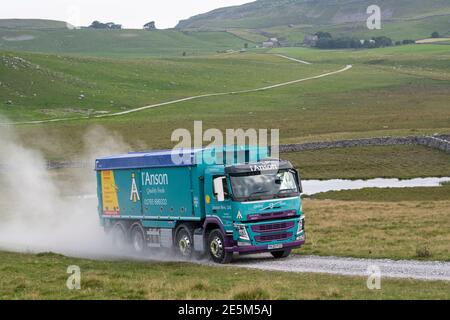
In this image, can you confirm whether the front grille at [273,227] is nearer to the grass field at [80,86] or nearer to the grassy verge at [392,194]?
the grassy verge at [392,194]

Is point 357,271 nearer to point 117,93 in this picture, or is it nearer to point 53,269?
point 53,269

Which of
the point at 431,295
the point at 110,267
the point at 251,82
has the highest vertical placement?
the point at 431,295

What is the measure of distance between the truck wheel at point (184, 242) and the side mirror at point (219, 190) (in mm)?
2812

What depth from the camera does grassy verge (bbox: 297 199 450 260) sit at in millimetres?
31766

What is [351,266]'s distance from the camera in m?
28.4

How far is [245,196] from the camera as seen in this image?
30531 mm

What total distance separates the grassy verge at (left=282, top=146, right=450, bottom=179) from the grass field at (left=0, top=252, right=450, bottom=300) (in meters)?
50.0

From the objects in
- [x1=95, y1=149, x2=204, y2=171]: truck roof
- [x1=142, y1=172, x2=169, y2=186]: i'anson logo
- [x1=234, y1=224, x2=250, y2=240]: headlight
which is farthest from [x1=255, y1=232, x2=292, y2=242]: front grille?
[x1=142, y1=172, x2=169, y2=186]: i'anson logo

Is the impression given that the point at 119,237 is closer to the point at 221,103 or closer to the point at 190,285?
the point at 190,285

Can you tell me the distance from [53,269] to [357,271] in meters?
9.98

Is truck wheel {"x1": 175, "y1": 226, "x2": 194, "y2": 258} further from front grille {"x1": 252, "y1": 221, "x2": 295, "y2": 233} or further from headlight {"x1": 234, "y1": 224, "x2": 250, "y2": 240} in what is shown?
front grille {"x1": 252, "y1": 221, "x2": 295, "y2": 233}

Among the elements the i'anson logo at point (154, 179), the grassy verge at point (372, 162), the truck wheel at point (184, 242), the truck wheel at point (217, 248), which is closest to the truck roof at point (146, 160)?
the i'anson logo at point (154, 179)

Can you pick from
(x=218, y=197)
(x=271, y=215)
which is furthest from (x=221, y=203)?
(x=271, y=215)

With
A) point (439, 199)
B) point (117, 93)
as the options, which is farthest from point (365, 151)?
point (117, 93)
